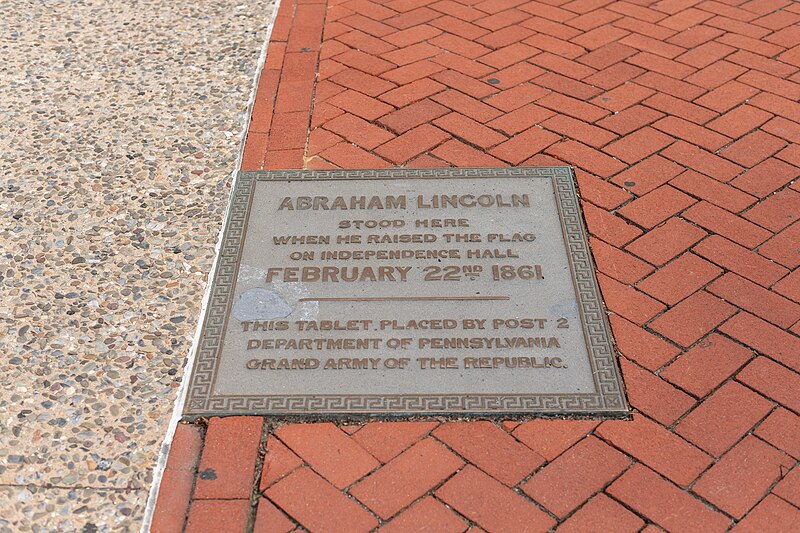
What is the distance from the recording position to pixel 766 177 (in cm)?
331

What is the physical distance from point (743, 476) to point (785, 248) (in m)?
1.08

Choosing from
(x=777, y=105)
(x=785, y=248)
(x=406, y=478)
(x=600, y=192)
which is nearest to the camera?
(x=406, y=478)

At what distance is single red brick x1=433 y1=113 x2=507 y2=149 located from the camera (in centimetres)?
349

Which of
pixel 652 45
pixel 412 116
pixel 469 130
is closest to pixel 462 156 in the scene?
pixel 469 130

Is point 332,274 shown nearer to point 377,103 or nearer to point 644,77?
point 377,103

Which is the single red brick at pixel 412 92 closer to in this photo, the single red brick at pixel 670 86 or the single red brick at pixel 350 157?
the single red brick at pixel 350 157

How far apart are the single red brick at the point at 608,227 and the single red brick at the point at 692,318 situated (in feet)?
1.17

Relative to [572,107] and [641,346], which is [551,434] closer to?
[641,346]

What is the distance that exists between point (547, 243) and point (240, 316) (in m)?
1.14

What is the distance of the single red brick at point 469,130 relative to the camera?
3.49 m

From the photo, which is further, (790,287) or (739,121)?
(739,121)

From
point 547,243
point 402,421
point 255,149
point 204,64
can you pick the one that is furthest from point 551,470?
point 204,64

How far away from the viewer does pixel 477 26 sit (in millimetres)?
4344

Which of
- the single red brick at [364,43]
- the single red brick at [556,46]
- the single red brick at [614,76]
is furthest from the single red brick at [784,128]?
the single red brick at [364,43]
